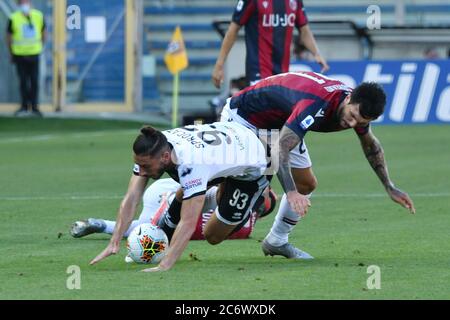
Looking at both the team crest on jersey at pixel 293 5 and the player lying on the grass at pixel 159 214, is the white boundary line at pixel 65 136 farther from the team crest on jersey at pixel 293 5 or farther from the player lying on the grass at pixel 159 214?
the player lying on the grass at pixel 159 214

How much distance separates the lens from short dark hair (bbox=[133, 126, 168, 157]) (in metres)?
8.81

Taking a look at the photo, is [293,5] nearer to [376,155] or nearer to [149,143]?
[376,155]

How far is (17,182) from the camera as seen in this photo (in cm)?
1585

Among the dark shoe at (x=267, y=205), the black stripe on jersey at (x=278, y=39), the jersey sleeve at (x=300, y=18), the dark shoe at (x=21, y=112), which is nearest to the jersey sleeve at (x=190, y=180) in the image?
the dark shoe at (x=267, y=205)

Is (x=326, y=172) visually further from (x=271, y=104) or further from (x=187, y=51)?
(x=187, y=51)

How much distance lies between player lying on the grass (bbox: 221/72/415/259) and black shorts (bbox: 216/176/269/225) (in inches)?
8.8

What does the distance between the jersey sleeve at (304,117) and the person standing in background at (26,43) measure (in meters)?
18.0

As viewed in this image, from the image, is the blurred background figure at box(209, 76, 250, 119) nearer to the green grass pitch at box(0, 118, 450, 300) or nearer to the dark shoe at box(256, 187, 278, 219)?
the green grass pitch at box(0, 118, 450, 300)

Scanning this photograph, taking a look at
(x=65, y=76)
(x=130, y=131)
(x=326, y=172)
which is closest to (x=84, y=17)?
(x=65, y=76)

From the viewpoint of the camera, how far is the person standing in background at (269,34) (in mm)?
13812

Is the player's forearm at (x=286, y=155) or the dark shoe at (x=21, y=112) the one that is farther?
the dark shoe at (x=21, y=112)

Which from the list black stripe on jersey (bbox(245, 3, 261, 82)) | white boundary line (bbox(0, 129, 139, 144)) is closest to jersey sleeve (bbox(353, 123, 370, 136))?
black stripe on jersey (bbox(245, 3, 261, 82))

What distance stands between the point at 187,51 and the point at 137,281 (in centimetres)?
2268

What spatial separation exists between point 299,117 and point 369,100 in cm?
48
